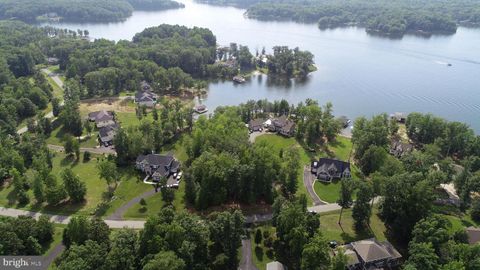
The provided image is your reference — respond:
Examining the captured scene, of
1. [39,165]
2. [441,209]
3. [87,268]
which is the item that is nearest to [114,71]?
[39,165]

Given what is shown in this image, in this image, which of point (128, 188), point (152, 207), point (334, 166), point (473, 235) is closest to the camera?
point (473, 235)

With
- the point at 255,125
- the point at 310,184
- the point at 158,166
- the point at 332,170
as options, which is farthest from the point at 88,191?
the point at 332,170

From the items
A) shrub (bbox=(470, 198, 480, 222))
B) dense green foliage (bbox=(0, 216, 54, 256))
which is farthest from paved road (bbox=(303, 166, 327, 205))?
dense green foliage (bbox=(0, 216, 54, 256))

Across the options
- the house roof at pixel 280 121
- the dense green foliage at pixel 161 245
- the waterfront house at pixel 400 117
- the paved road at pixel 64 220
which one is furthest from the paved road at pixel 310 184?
the waterfront house at pixel 400 117

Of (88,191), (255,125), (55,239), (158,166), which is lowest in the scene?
(55,239)

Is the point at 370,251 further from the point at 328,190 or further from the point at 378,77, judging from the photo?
the point at 378,77

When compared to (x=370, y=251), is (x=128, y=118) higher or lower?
higher

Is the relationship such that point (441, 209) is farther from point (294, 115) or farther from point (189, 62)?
→ point (189, 62)

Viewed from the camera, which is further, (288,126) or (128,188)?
(288,126)
